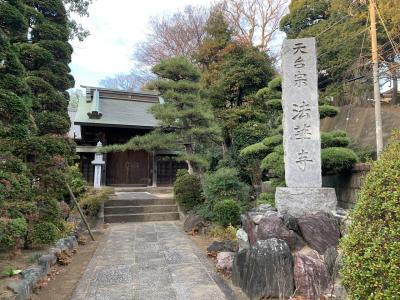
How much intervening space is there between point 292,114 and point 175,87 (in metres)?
5.15

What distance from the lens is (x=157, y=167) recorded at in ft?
53.4

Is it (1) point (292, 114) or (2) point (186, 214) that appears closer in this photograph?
(1) point (292, 114)

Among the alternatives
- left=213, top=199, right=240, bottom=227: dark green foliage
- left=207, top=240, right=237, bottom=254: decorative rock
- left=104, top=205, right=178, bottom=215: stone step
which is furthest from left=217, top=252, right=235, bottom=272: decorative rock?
left=104, top=205, right=178, bottom=215: stone step

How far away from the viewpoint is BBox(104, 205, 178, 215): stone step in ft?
32.7

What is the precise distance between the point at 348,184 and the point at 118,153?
39.1 feet

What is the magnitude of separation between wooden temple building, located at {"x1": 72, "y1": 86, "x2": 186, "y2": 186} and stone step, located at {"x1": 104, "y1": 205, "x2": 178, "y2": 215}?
5.45 metres

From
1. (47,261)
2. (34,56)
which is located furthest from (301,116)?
(34,56)

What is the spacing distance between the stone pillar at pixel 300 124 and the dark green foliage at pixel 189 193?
4.55m

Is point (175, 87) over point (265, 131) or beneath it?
over

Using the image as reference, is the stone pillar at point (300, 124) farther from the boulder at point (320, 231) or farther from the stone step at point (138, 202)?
the stone step at point (138, 202)

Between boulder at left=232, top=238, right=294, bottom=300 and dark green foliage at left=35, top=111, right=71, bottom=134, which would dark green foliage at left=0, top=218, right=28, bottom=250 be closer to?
dark green foliage at left=35, top=111, right=71, bottom=134

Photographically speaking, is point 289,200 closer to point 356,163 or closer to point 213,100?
point 356,163

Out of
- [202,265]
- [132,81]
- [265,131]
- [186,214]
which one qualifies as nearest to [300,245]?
[202,265]

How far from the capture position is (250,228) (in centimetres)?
472
